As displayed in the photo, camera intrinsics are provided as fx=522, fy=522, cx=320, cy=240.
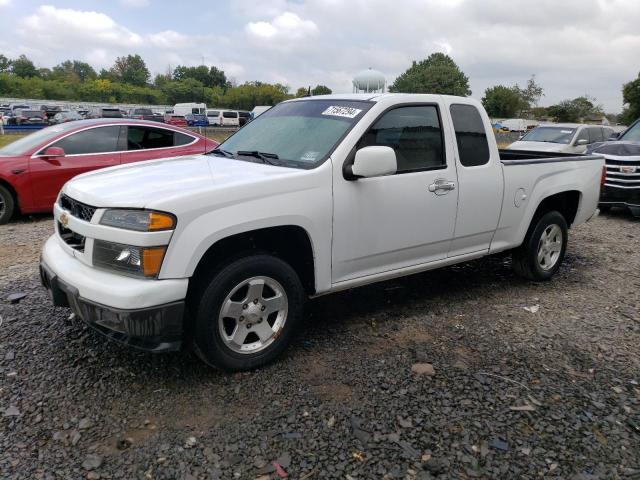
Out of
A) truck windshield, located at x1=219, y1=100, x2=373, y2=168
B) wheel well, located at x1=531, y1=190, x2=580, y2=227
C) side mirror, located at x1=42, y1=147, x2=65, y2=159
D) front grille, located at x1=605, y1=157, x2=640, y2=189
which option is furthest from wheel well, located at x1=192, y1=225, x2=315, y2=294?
front grille, located at x1=605, y1=157, x2=640, y2=189

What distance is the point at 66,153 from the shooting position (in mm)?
7816

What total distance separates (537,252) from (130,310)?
4.11 metres

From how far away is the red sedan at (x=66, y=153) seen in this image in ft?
24.7

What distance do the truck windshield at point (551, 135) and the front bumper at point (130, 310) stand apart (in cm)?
1331

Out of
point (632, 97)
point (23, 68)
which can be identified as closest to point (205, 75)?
point (23, 68)

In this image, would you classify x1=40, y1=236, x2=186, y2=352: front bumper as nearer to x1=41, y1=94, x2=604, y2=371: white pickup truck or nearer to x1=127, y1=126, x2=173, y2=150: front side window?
x1=41, y1=94, x2=604, y2=371: white pickup truck

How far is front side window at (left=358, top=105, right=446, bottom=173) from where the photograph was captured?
395cm

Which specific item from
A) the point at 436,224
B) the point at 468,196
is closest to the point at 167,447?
the point at 436,224

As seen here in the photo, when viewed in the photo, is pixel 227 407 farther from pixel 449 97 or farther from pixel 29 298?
pixel 449 97

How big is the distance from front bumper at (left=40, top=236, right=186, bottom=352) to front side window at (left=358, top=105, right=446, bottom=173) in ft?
5.81

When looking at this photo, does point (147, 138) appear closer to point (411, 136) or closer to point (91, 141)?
point (91, 141)

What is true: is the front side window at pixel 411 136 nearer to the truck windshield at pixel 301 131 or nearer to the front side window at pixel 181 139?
the truck windshield at pixel 301 131

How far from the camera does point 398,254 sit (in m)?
4.07

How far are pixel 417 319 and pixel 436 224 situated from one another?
0.84 metres
